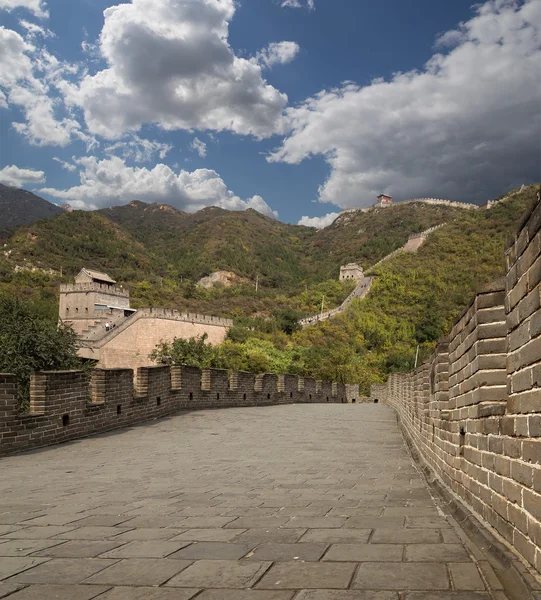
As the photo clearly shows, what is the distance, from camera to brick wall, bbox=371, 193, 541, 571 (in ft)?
9.50

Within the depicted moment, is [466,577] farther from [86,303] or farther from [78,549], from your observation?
[86,303]

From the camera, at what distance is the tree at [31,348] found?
72.3ft

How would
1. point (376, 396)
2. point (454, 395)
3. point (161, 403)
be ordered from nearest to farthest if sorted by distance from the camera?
point (454, 395) < point (161, 403) < point (376, 396)

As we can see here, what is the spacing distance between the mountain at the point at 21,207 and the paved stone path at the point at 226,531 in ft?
513

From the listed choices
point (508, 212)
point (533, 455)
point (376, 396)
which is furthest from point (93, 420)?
point (508, 212)

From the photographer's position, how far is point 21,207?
16188 centimetres

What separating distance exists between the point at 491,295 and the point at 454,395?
1.59 m

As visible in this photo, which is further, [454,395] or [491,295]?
[454,395]

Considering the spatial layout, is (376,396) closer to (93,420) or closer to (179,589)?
(93,420)

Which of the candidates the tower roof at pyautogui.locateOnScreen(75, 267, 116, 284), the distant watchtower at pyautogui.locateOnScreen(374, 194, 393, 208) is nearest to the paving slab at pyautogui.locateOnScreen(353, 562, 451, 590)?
the tower roof at pyautogui.locateOnScreen(75, 267, 116, 284)

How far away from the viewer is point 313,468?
742cm

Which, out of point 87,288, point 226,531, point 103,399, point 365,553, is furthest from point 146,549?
point 87,288

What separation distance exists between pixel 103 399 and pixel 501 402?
30.2 ft

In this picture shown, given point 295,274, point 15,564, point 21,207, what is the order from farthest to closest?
point 21,207 → point 295,274 → point 15,564
